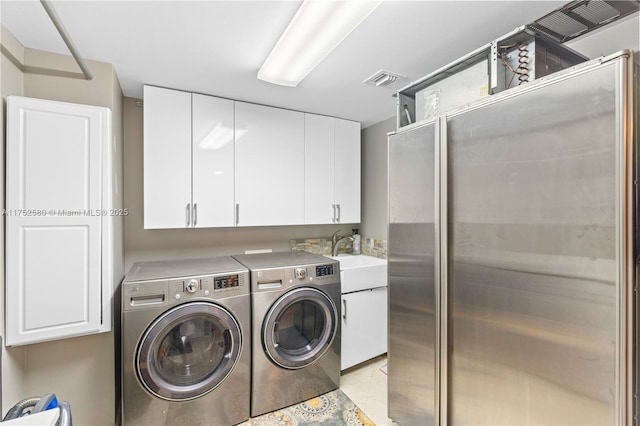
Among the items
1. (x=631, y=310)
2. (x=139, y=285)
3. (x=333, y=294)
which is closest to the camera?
(x=631, y=310)

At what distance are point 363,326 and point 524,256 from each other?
1699 millimetres

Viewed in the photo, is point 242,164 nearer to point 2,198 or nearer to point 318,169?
point 318,169

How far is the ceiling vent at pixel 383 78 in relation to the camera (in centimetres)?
200

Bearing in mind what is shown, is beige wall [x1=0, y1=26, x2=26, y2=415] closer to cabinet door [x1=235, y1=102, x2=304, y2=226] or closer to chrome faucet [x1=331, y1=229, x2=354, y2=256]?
cabinet door [x1=235, y1=102, x2=304, y2=226]

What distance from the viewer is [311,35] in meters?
1.44

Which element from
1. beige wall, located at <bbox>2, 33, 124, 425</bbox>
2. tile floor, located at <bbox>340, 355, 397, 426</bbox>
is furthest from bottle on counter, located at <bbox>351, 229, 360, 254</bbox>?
beige wall, located at <bbox>2, 33, 124, 425</bbox>

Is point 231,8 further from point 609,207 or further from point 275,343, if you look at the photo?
point 275,343

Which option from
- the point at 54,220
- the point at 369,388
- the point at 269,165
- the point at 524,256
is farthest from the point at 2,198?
the point at 369,388

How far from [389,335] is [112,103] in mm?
2337

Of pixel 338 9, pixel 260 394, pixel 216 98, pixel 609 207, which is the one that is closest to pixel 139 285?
pixel 260 394

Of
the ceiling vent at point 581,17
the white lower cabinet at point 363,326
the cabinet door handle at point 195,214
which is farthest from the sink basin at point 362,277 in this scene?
the ceiling vent at point 581,17

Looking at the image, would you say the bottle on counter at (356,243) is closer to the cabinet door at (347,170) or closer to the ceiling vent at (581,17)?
the cabinet door at (347,170)

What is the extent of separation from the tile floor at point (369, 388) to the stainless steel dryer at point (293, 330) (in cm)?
16

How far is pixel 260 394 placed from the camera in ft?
6.77
